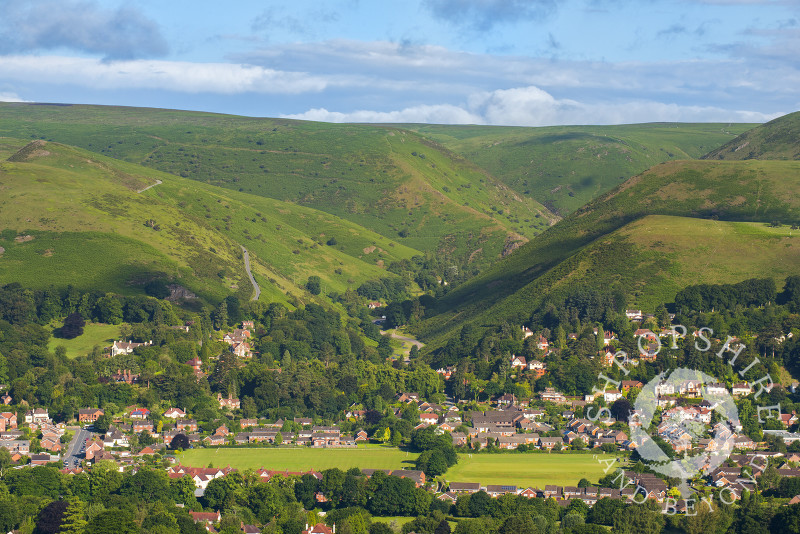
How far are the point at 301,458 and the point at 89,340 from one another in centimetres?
5333

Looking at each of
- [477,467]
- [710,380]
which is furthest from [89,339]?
[710,380]

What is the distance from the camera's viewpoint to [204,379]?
15175 cm

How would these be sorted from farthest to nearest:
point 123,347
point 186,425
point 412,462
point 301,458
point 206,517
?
point 123,347 → point 186,425 → point 301,458 → point 412,462 → point 206,517

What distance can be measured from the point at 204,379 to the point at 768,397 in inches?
2932

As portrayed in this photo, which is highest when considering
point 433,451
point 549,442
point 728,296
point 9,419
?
point 728,296

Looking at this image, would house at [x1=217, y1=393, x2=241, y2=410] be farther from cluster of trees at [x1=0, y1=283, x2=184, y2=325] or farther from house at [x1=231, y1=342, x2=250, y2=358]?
cluster of trees at [x1=0, y1=283, x2=184, y2=325]

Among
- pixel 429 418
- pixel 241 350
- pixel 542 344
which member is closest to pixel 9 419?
pixel 241 350

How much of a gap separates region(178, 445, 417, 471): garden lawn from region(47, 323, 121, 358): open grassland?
40.4m

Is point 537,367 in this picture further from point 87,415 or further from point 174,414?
point 87,415

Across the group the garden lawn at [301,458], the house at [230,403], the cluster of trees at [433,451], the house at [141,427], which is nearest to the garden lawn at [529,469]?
the cluster of trees at [433,451]

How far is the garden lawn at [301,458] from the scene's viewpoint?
4751 inches

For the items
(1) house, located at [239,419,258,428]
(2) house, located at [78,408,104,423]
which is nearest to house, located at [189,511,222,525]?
(1) house, located at [239,419,258,428]

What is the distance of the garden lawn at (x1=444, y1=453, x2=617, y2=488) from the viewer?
114 meters

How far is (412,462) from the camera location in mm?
122312
